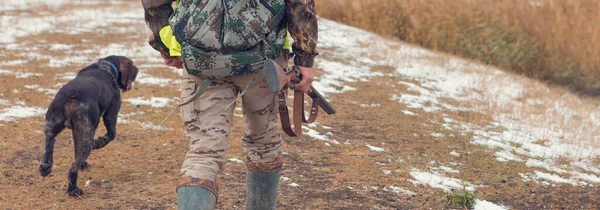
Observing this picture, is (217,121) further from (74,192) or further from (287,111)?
(74,192)

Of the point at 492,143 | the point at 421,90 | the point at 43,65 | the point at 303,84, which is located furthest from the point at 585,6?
the point at 303,84

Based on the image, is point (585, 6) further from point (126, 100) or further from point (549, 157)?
point (126, 100)

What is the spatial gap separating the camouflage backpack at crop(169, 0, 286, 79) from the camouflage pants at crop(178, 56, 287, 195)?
0.33 feet

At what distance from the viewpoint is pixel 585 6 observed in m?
11.6

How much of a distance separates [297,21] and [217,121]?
2.06ft

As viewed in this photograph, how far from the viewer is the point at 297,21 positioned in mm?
3209

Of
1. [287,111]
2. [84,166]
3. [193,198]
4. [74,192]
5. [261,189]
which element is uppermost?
[287,111]

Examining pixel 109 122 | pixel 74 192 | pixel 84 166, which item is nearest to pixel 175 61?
pixel 74 192

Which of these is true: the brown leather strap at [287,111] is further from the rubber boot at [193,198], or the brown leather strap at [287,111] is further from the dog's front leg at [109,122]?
the dog's front leg at [109,122]

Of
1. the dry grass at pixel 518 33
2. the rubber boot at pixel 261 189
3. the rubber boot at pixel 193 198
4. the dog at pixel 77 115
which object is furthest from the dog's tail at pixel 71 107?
the dry grass at pixel 518 33

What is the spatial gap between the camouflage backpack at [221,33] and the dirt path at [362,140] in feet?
5.54

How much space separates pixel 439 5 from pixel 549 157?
266 inches

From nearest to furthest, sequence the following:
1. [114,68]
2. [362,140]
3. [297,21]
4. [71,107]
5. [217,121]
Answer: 1. [217,121]
2. [297,21]
3. [71,107]
4. [114,68]
5. [362,140]

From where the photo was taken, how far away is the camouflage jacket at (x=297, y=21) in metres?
3.20
